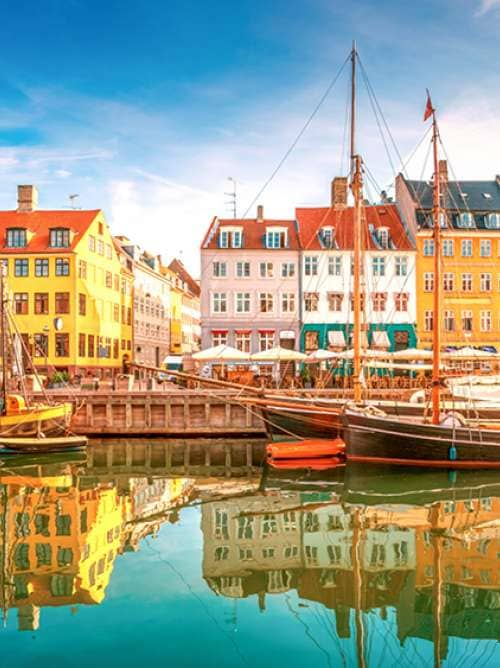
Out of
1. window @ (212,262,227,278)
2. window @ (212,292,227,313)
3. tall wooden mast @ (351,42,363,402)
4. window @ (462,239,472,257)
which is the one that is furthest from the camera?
window @ (462,239,472,257)

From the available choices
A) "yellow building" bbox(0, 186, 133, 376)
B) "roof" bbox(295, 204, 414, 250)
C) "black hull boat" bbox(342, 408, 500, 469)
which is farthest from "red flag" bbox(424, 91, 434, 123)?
"yellow building" bbox(0, 186, 133, 376)

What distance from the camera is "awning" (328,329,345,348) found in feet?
173

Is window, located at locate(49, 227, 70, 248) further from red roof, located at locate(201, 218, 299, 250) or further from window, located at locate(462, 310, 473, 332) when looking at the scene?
window, located at locate(462, 310, 473, 332)

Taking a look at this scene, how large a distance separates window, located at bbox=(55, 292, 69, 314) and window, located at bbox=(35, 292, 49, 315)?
77 cm

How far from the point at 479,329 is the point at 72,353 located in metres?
31.6

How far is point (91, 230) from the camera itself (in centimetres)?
5412

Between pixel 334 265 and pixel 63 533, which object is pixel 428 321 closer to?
pixel 334 265

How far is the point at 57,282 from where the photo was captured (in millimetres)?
51156

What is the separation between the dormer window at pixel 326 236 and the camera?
5504 centimetres

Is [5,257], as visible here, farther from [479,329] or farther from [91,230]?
[479,329]

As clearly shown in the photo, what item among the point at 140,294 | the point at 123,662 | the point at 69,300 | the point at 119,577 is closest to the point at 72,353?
the point at 69,300

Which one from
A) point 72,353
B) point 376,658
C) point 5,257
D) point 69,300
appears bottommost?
point 376,658

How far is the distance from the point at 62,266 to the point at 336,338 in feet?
70.6

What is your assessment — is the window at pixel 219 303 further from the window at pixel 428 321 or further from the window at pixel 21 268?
the window at pixel 428 321
